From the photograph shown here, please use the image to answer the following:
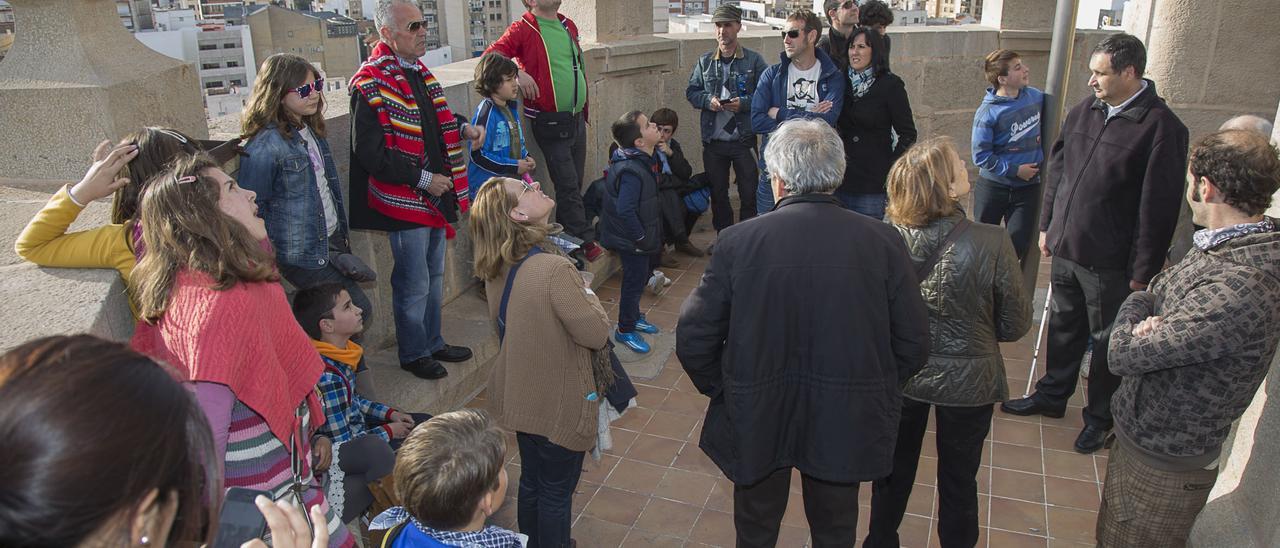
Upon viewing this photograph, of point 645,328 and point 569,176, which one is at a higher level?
point 569,176

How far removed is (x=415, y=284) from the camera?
14.0 ft

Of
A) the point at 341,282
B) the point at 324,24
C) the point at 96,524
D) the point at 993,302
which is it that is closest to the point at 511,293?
the point at 341,282

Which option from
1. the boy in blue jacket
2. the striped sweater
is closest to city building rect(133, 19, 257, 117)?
the boy in blue jacket

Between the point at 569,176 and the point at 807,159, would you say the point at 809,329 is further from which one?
the point at 569,176

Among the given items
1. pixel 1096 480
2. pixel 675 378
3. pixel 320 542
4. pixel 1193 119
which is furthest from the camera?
pixel 1193 119

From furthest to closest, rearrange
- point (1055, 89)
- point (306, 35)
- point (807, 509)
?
point (306, 35) < point (1055, 89) < point (807, 509)

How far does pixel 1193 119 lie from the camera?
5.29 meters

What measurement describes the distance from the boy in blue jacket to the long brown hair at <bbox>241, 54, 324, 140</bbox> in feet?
4.81

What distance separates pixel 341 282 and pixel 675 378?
2028 mm

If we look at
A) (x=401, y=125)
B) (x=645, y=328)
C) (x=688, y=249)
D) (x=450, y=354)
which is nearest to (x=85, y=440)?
(x=401, y=125)

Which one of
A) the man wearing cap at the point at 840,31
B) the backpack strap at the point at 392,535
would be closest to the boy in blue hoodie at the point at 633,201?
the man wearing cap at the point at 840,31

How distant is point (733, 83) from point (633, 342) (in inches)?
85.3

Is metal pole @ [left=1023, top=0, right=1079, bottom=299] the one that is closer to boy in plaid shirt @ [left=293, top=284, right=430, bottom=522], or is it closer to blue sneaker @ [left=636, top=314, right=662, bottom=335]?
blue sneaker @ [left=636, top=314, right=662, bottom=335]

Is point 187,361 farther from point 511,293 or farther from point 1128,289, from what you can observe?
point 1128,289
